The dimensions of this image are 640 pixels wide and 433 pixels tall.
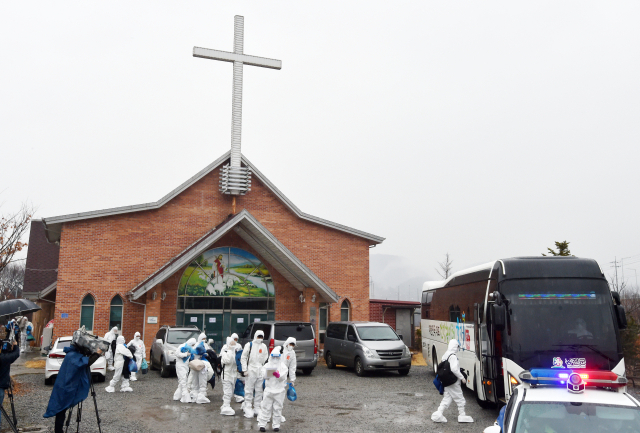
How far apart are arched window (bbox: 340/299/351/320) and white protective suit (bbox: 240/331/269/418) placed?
50.4ft

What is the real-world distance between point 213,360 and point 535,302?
7.56m

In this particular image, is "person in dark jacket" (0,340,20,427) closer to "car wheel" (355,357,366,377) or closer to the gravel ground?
the gravel ground

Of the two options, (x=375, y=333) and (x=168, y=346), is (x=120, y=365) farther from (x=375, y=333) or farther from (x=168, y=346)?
(x=375, y=333)

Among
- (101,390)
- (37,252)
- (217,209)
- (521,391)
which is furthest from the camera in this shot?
(37,252)

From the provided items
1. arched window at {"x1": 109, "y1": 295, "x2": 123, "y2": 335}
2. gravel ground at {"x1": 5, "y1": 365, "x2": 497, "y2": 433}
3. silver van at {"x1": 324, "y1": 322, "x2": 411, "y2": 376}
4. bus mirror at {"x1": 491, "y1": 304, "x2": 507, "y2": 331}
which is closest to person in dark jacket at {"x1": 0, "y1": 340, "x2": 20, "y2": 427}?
gravel ground at {"x1": 5, "y1": 365, "x2": 497, "y2": 433}

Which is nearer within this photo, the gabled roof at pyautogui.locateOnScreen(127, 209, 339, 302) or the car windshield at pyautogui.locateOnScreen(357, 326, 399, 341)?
the car windshield at pyautogui.locateOnScreen(357, 326, 399, 341)

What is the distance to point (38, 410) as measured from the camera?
39.8 feet

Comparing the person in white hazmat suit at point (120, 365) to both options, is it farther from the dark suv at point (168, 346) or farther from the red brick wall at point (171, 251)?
the red brick wall at point (171, 251)

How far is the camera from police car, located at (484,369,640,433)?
18.1 feet

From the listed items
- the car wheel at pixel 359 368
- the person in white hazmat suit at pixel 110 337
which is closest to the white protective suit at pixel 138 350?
the person in white hazmat suit at pixel 110 337

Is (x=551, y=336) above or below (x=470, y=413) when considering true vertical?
above

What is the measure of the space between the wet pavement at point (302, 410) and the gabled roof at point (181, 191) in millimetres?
7033

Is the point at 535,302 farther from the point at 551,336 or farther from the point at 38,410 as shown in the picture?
the point at 38,410

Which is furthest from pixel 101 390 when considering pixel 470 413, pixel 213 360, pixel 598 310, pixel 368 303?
pixel 368 303
